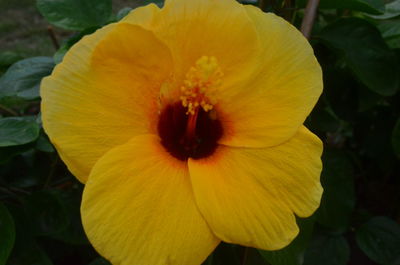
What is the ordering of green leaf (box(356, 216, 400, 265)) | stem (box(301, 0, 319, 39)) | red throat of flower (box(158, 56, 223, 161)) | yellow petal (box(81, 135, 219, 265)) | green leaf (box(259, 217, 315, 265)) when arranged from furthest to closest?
green leaf (box(356, 216, 400, 265))
stem (box(301, 0, 319, 39))
green leaf (box(259, 217, 315, 265))
red throat of flower (box(158, 56, 223, 161))
yellow petal (box(81, 135, 219, 265))

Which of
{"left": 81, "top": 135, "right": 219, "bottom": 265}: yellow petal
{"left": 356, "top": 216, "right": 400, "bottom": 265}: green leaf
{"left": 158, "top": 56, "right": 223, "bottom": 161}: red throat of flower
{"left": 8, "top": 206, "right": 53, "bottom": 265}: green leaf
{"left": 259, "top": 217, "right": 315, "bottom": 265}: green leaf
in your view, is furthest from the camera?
{"left": 356, "top": 216, "right": 400, "bottom": 265}: green leaf

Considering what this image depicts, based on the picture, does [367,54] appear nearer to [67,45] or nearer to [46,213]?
[67,45]

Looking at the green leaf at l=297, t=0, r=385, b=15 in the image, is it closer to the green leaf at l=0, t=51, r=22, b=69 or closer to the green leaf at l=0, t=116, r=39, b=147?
the green leaf at l=0, t=116, r=39, b=147

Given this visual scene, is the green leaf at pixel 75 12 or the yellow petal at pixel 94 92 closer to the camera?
the yellow petal at pixel 94 92

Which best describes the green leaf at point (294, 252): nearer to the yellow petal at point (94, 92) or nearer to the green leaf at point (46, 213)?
the yellow petal at point (94, 92)

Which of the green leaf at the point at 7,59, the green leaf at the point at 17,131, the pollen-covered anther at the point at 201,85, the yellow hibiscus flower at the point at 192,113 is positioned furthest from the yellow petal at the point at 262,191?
the green leaf at the point at 7,59

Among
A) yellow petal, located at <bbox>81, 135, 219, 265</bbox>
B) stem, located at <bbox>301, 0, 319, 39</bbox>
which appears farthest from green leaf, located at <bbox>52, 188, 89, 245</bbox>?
stem, located at <bbox>301, 0, 319, 39</bbox>
